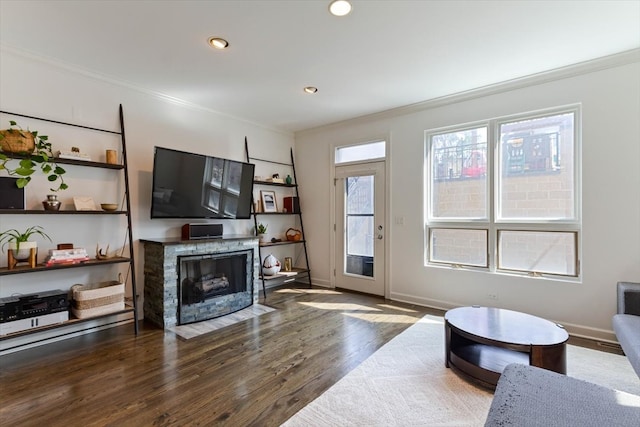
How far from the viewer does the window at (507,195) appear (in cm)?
321

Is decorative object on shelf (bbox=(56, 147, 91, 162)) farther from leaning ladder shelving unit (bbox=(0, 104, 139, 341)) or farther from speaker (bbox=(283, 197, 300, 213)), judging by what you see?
speaker (bbox=(283, 197, 300, 213))

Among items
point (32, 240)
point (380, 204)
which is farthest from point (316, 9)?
point (32, 240)

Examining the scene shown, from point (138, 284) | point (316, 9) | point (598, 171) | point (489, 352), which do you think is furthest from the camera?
point (138, 284)

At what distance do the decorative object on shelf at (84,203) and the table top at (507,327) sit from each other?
Answer: 343 cm

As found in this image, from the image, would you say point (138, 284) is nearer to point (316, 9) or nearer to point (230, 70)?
point (230, 70)

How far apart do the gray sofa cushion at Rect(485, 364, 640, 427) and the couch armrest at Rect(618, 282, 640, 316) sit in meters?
1.70

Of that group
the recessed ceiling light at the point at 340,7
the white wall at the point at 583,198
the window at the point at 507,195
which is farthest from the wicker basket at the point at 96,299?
the window at the point at 507,195

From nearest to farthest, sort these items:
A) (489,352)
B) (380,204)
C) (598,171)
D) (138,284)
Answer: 1. (489,352)
2. (598,171)
3. (138,284)
4. (380,204)

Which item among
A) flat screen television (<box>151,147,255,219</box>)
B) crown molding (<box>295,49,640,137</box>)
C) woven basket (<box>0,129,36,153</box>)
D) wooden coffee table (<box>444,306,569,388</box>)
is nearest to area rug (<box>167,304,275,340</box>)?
flat screen television (<box>151,147,255,219</box>)

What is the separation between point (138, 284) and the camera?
3.51 metres

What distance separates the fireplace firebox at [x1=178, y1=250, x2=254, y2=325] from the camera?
3.40m

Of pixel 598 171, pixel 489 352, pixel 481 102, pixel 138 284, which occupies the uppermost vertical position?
pixel 481 102

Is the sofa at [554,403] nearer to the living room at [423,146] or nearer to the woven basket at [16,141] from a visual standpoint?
the living room at [423,146]

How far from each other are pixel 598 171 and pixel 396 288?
2585 mm
